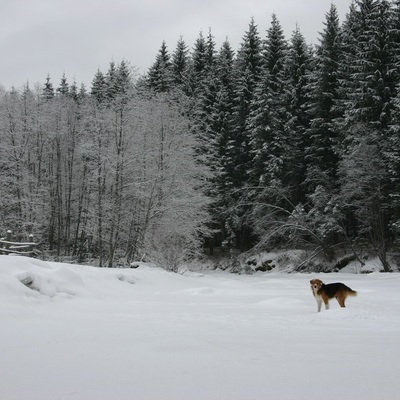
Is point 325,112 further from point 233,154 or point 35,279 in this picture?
point 35,279

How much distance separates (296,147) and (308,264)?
9252 millimetres

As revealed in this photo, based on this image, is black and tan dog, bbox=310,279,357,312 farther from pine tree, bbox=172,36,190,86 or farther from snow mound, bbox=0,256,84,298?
pine tree, bbox=172,36,190,86

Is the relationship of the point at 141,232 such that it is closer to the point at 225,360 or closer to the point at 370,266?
the point at 370,266

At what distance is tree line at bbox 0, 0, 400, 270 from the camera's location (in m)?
25.1

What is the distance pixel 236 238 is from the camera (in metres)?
37.1

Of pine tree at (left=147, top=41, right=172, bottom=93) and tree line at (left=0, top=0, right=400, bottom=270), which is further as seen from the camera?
pine tree at (left=147, top=41, right=172, bottom=93)

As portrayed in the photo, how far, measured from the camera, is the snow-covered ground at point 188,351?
9.86 feet

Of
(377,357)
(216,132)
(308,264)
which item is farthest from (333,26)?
(377,357)

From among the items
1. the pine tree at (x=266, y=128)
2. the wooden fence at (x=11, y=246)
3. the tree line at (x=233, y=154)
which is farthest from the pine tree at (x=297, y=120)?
the wooden fence at (x=11, y=246)

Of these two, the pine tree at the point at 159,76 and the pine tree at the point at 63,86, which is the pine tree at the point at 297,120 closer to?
the pine tree at the point at 159,76

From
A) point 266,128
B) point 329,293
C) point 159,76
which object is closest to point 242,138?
point 266,128

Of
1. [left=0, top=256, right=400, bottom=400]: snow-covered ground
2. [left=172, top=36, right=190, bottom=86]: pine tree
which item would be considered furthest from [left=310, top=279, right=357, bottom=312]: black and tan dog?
[left=172, top=36, right=190, bottom=86]: pine tree

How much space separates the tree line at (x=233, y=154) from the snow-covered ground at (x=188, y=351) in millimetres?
13946

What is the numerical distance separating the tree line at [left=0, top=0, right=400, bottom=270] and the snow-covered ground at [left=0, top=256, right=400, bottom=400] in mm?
13946
